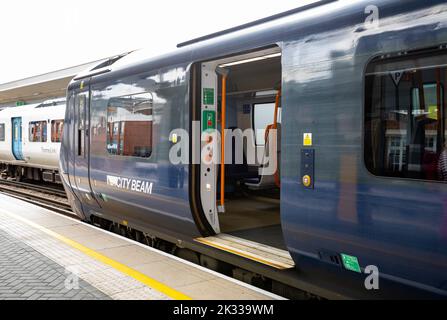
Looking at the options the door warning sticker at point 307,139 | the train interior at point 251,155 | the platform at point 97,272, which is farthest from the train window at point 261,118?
the door warning sticker at point 307,139

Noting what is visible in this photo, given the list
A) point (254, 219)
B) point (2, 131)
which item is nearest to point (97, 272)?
point (254, 219)

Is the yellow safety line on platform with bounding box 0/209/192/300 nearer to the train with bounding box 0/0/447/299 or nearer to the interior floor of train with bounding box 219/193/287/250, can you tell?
the train with bounding box 0/0/447/299

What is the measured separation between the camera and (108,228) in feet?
23.8

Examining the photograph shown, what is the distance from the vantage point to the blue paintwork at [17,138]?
16891 millimetres

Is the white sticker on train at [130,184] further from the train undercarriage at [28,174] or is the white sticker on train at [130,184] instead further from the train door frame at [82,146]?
the train undercarriage at [28,174]

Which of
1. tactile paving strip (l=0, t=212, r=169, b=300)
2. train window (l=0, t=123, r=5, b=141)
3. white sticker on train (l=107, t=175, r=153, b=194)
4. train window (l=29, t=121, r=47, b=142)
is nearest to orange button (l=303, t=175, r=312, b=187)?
tactile paving strip (l=0, t=212, r=169, b=300)

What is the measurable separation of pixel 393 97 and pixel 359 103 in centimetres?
23

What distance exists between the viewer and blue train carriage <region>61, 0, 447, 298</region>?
2.72m

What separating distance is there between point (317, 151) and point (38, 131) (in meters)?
14.2

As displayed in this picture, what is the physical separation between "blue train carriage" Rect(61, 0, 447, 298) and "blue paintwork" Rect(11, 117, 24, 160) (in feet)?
42.3

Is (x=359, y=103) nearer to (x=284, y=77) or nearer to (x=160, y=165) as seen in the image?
(x=284, y=77)

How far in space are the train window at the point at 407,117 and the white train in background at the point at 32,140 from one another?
1232 centimetres

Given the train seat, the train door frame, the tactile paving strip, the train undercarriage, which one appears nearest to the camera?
the tactile paving strip

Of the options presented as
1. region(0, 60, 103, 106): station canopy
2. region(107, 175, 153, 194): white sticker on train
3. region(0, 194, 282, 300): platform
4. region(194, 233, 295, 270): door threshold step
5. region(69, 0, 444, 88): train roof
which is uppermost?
region(0, 60, 103, 106): station canopy
